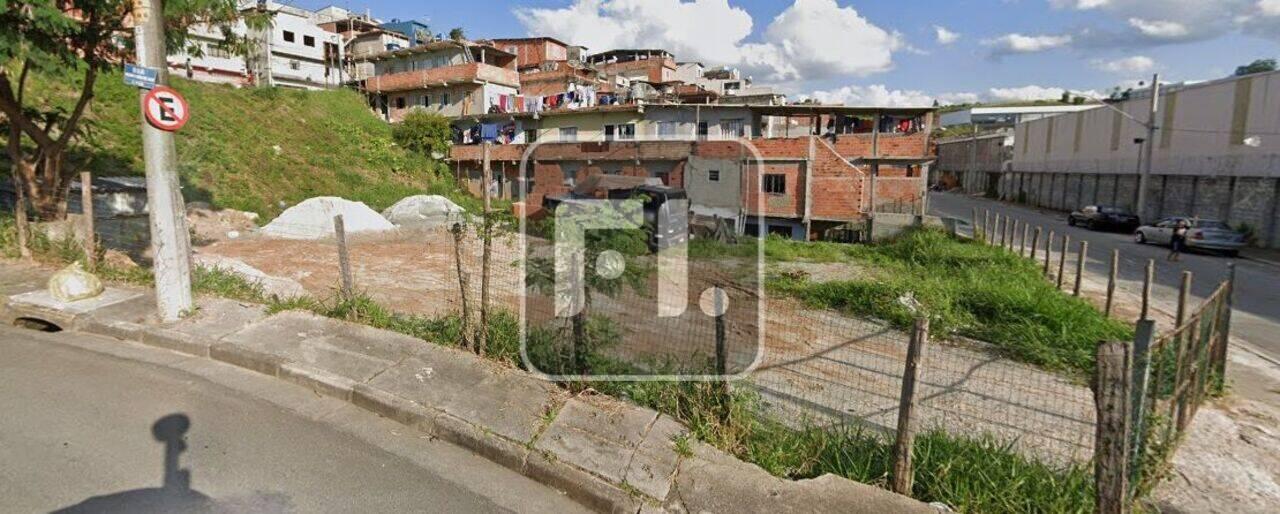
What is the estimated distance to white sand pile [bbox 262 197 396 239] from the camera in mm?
16391

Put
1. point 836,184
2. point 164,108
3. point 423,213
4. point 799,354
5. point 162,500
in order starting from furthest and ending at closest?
point 836,184 → point 423,213 → point 799,354 → point 164,108 → point 162,500

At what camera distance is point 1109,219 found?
2638 centimetres

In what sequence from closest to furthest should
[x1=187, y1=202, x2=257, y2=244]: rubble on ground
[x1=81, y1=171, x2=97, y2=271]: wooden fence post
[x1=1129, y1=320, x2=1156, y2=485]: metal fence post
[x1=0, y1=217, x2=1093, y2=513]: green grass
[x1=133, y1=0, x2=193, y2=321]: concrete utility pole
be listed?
[x1=0, y1=217, x2=1093, y2=513]: green grass, [x1=1129, y1=320, x2=1156, y2=485]: metal fence post, [x1=133, y1=0, x2=193, y2=321]: concrete utility pole, [x1=81, y1=171, x2=97, y2=271]: wooden fence post, [x1=187, y1=202, x2=257, y2=244]: rubble on ground

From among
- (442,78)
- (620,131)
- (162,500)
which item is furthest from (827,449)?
(442,78)

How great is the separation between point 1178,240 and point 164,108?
78.3 ft

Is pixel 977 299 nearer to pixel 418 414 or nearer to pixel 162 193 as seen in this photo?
pixel 418 414

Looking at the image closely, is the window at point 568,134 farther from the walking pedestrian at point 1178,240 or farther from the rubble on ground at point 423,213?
the walking pedestrian at point 1178,240

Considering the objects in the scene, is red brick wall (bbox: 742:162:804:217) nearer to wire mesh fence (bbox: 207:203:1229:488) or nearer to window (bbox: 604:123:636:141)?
window (bbox: 604:123:636:141)

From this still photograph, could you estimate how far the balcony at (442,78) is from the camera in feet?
112

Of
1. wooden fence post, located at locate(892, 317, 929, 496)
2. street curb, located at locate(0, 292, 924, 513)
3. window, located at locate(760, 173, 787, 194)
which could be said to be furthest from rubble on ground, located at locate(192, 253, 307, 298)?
window, located at locate(760, 173, 787, 194)

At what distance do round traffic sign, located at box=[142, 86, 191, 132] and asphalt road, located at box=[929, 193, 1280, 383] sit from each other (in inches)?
565

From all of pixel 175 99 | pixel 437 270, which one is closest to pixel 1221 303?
pixel 175 99

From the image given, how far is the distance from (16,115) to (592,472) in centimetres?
1046

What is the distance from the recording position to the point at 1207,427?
5609 mm
